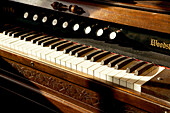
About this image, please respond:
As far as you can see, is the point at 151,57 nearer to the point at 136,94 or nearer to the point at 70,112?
the point at 136,94

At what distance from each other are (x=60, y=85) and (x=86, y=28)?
1.83 feet

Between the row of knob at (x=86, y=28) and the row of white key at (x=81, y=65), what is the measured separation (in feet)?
0.89

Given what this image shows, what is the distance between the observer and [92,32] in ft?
8.24

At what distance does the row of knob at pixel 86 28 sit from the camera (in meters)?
2.38

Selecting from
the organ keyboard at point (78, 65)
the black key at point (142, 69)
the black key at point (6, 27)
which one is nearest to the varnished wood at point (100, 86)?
the organ keyboard at point (78, 65)

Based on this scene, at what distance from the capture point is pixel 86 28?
2.50m

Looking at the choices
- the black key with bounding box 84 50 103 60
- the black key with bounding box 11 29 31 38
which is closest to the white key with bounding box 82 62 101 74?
Result: the black key with bounding box 84 50 103 60

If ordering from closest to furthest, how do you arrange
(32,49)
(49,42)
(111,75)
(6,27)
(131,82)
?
(131,82) → (111,75) → (32,49) → (49,42) → (6,27)

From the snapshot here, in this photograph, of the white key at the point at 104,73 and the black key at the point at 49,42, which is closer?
the white key at the point at 104,73

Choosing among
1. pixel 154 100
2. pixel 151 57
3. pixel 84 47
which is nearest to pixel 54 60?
pixel 84 47

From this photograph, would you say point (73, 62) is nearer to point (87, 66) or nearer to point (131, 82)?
point (87, 66)

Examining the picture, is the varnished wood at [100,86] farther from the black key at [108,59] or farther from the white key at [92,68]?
the black key at [108,59]

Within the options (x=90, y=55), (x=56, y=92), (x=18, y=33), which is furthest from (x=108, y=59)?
(x=18, y=33)

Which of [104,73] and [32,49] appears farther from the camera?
[32,49]
